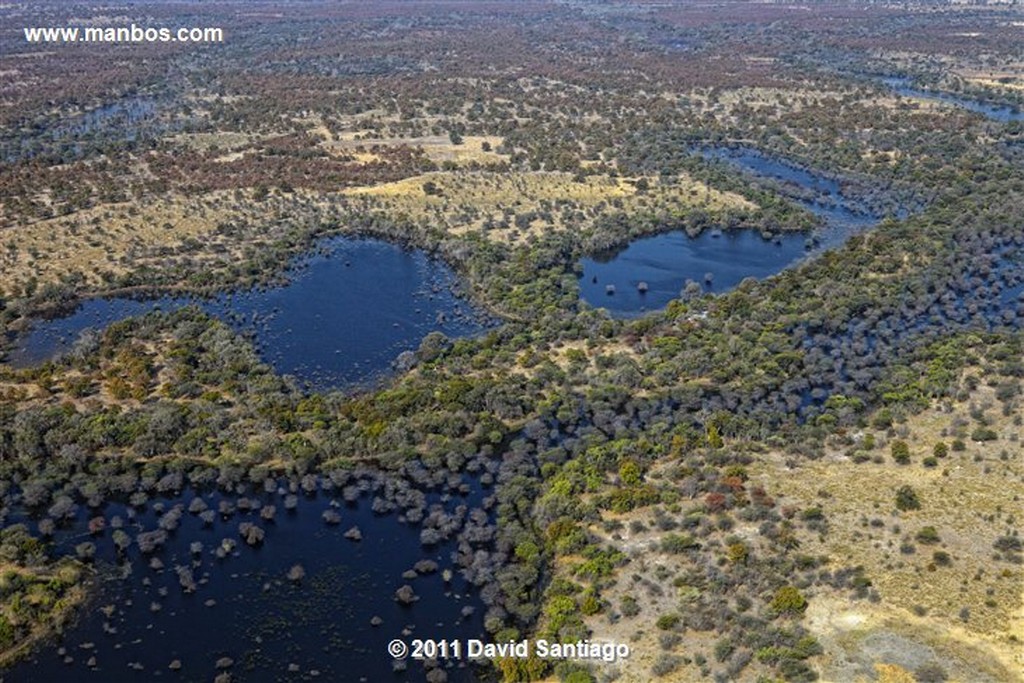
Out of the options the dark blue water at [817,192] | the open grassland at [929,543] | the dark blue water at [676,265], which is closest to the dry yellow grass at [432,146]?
the dark blue water at [817,192]

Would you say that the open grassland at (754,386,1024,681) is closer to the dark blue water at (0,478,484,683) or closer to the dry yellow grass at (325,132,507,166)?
the dark blue water at (0,478,484,683)

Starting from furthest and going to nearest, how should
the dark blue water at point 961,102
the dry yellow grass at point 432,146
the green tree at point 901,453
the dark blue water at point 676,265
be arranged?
the dark blue water at point 961,102, the dry yellow grass at point 432,146, the dark blue water at point 676,265, the green tree at point 901,453

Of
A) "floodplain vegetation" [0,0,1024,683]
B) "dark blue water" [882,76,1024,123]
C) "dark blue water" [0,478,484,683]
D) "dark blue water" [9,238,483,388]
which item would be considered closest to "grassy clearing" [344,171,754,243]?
"floodplain vegetation" [0,0,1024,683]

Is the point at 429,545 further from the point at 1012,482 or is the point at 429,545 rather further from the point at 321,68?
the point at 321,68

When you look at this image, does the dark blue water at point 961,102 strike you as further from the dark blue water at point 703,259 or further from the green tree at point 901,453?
the green tree at point 901,453

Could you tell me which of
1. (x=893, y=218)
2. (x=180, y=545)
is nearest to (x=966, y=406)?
(x=893, y=218)

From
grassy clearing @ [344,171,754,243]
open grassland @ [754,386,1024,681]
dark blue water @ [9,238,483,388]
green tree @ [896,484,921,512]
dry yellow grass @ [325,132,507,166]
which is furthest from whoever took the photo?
dry yellow grass @ [325,132,507,166]

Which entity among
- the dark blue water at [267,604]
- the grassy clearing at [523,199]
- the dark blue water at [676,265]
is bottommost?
the dark blue water at [267,604]
